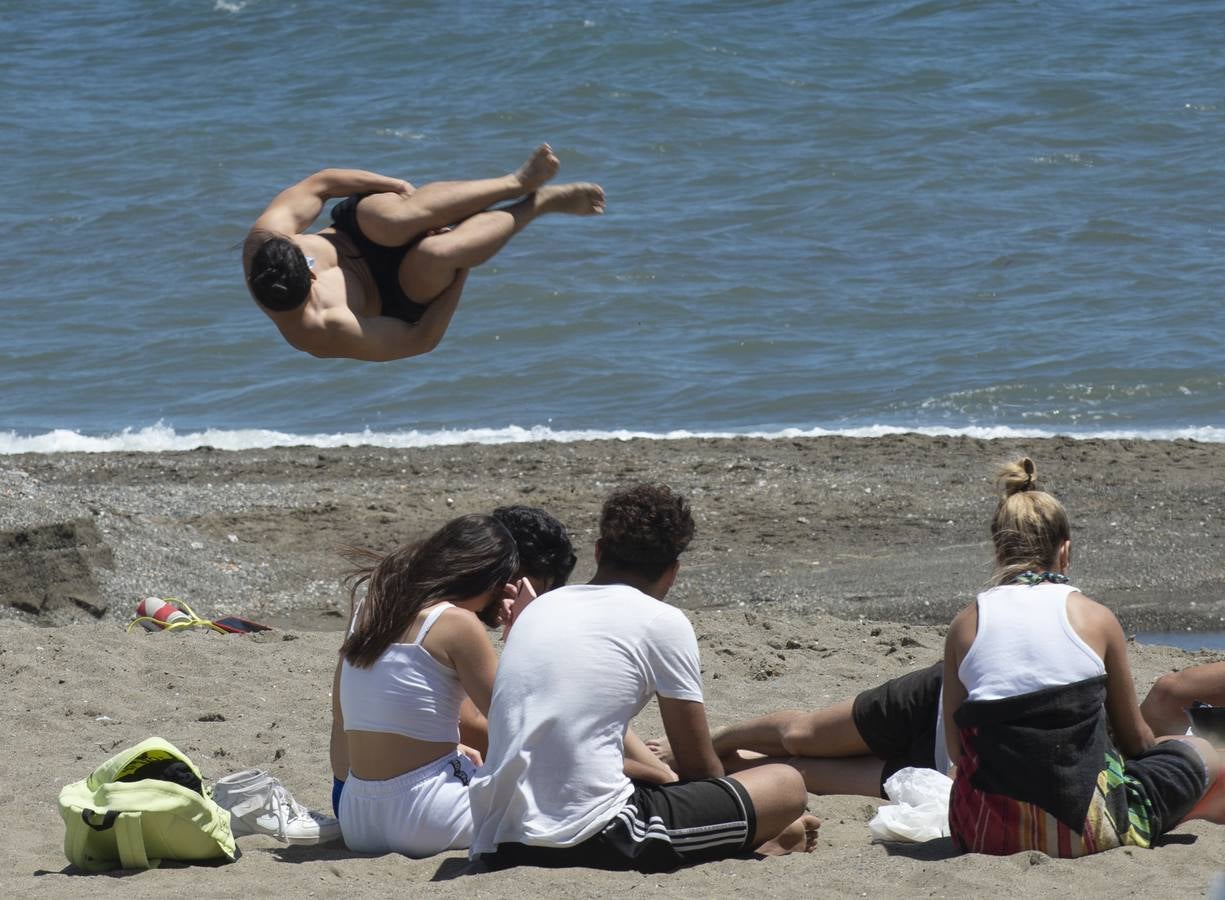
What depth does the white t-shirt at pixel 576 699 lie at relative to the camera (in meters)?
4.08

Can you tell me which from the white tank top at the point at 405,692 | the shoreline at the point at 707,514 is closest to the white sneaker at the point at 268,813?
the white tank top at the point at 405,692

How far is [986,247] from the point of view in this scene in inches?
809

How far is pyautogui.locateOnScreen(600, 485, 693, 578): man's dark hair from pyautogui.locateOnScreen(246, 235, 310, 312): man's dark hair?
190cm

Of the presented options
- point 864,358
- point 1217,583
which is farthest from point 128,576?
point 864,358

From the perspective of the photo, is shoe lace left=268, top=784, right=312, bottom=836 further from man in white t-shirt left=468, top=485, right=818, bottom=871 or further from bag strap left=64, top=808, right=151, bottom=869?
man in white t-shirt left=468, top=485, right=818, bottom=871

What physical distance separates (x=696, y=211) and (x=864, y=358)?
6.01m

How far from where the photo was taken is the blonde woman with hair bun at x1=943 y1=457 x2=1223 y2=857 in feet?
13.4

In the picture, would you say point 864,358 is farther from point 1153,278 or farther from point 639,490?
point 639,490

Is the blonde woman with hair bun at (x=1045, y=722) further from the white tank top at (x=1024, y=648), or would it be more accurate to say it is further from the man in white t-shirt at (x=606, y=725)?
the man in white t-shirt at (x=606, y=725)

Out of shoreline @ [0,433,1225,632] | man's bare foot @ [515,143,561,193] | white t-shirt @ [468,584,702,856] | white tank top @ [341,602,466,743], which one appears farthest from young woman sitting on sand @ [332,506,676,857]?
shoreline @ [0,433,1225,632]

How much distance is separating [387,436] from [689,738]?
38.0ft

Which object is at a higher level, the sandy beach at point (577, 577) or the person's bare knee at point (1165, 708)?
the person's bare knee at point (1165, 708)

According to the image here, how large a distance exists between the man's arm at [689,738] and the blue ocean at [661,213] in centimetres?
1042

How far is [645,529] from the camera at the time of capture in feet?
14.0
